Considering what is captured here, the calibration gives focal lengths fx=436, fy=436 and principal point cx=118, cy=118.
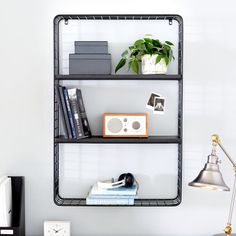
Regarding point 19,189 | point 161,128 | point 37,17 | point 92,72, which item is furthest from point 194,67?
point 19,189

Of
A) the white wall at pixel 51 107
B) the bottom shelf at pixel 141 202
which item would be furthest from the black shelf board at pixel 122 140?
the bottom shelf at pixel 141 202

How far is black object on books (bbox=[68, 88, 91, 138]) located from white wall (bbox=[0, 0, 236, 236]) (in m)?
0.18

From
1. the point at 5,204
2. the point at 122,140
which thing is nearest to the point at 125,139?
the point at 122,140

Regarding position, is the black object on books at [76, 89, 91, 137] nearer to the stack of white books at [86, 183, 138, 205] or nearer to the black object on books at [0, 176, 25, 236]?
the stack of white books at [86, 183, 138, 205]

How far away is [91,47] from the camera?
2.07 meters

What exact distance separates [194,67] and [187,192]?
2.10 ft

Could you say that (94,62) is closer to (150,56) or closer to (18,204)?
(150,56)

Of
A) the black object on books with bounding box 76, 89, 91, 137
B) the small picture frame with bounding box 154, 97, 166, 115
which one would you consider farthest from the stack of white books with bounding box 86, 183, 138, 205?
the small picture frame with bounding box 154, 97, 166, 115

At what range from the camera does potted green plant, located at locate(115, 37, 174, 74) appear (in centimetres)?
205

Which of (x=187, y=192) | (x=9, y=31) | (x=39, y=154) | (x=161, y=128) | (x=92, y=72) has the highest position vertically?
(x=9, y=31)

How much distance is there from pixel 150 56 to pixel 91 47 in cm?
28

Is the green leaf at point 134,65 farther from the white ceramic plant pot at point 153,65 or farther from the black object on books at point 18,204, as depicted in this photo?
the black object on books at point 18,204

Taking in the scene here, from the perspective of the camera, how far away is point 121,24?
7.28 feet

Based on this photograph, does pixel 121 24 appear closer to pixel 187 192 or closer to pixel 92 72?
pixel 92 72
